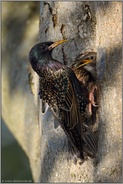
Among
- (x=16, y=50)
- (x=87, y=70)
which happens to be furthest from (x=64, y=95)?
(x=16, y=50)

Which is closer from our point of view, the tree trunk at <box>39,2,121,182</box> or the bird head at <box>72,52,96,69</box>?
the tree trunk at <box>39,2,121,182</box>

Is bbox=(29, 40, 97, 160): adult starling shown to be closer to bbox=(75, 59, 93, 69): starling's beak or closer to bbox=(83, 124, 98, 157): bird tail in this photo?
bbox=(83, 124, 98, 157): bird tail

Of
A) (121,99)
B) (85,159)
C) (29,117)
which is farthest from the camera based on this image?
(29,117)

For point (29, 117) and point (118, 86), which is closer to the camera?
point (118, 86)

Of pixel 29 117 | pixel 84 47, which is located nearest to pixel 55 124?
pixel 84 47

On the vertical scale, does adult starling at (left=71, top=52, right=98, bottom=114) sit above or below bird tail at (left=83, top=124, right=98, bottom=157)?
above

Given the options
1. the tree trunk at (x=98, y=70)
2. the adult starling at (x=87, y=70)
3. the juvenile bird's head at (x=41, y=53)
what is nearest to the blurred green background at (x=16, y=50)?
the tree trunk at (x=98, y=70)

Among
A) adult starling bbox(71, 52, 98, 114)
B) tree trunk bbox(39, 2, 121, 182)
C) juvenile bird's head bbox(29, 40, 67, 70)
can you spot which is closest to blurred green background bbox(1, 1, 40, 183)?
tree trunk bbox(39, 2, 121, 182)

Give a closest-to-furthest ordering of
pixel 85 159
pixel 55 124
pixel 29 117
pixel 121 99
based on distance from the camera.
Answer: pixel 121 99 → pixel 85 159 → pixel 55 124 → pixel 29 117

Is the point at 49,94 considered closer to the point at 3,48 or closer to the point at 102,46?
the point at 102,46
